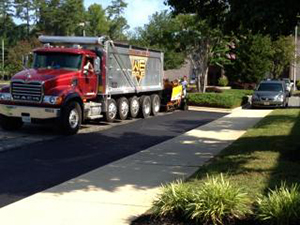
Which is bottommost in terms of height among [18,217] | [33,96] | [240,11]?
[18,217]

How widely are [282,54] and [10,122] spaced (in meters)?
40.6

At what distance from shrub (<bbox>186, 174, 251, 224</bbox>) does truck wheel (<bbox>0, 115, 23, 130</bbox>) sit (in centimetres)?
1050

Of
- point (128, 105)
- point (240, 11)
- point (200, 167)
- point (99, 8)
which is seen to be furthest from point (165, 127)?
point (99, 8)

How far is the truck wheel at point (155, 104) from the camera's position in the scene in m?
21.7

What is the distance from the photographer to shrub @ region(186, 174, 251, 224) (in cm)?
568

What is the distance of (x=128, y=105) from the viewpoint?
19.4 metres

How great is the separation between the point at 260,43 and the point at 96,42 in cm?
2975

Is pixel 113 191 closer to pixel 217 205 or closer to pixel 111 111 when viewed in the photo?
pixel 217 205

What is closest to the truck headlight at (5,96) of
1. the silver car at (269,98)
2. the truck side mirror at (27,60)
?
the truck side mirror at (27,60)

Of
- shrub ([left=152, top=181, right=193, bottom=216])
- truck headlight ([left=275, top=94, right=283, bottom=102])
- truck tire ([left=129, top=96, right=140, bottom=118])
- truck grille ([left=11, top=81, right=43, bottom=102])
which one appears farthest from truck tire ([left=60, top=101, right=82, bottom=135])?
truck headlight ([left=275, top=94, right=283, bottom=102])

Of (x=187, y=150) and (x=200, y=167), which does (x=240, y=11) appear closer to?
(x=200, y=167)

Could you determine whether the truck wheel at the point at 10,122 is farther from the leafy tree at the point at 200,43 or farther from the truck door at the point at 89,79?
the leafy tree at the point at 200,43

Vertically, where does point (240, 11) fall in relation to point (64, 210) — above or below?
above

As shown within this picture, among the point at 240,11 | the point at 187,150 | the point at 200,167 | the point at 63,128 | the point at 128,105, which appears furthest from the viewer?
the point at 128,105
